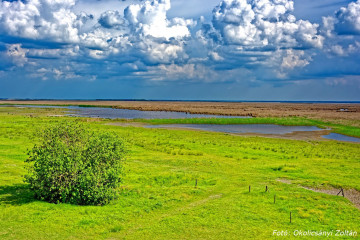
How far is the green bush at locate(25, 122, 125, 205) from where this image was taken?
2683cm

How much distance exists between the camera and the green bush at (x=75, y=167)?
2683 cm

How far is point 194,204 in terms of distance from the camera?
28656 millimetres

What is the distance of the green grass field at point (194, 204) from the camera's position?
22.6 metres

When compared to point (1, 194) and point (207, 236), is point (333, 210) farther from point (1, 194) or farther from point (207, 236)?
point (1, 194)

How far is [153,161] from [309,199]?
25597mm

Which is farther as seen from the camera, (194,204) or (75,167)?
(194,204)

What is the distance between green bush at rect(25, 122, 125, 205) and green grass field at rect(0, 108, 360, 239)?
1.29 metres

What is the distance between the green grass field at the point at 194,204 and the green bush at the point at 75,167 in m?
1.29

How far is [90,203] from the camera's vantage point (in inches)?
1088

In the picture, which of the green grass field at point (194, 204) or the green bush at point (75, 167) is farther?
the green bush at point (75, 167)

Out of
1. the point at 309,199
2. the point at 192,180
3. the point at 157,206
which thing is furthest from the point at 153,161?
the point at 309,199

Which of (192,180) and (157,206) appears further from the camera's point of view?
(192,180)

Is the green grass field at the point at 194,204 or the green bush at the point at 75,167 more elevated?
the green bush at the point at 75,167

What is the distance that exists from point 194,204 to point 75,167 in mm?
11651
